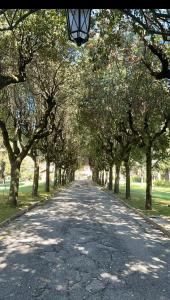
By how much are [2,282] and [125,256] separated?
12.4 feet

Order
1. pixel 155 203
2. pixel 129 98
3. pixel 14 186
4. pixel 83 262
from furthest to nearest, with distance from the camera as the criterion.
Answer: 1. pixel 155 203
2. pixel 129 98
3. pixel 14 186
4. pixel 83 262

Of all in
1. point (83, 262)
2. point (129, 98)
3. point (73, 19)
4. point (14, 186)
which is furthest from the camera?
point (129, 98)

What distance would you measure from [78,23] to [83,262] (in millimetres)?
6265

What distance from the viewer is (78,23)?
5137 mm

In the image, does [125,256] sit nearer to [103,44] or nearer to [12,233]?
[12,233]

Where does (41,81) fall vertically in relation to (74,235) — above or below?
above

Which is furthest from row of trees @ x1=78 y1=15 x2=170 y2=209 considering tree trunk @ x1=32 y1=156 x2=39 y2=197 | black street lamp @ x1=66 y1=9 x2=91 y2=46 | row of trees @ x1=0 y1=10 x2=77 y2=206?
black street lamp @ x1=66 y1=9 x2=91 y2=46

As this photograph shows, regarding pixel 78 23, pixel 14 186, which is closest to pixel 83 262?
pixel 78 23

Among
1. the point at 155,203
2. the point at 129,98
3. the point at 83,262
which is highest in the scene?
the point at 129,98

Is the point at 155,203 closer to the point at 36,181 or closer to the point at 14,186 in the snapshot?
the point at 36,181

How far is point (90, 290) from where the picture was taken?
7.61 metres

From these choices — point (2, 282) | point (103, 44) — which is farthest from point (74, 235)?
point (103, 44)

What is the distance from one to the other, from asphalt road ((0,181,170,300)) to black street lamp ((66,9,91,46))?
4.34 metres

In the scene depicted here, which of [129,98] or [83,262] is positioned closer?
[83,262]
